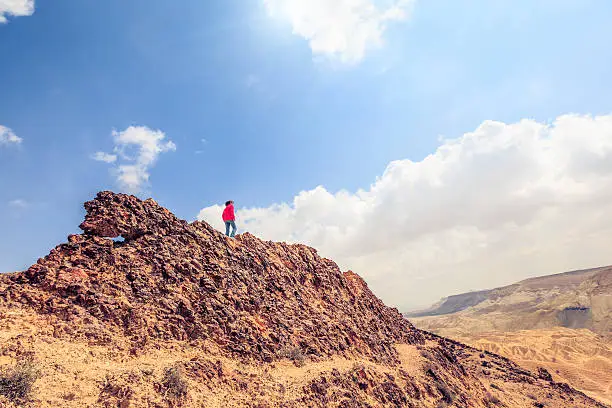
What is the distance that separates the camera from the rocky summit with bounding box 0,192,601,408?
1114 centimetres

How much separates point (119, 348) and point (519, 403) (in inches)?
1264

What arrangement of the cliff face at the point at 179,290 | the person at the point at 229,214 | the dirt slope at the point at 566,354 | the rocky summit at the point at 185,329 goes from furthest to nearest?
the dirt slope at the point at 566,354 → the person at the point at 229,214 → the cliff face at the point at 179,290 → the rocky summit at the point at 185,329

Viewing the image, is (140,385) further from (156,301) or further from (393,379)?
(393,379)

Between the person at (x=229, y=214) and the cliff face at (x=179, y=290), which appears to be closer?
the cliff face at (x=179, y=290)

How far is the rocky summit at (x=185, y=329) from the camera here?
11.1 metres

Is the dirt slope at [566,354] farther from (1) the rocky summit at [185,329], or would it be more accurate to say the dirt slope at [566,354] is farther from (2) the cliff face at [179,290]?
(2) the cliff face at [179,290]

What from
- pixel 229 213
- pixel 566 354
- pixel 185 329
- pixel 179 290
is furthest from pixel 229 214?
pixel 566 354

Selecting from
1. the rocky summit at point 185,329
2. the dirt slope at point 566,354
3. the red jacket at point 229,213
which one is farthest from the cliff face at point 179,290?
the dirt slope at point 566,354

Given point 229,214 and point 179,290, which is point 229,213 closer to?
point 229,214

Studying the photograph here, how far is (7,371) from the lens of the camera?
Result: 378 inches

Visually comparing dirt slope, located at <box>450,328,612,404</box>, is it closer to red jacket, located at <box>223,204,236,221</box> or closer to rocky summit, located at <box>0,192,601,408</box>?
rocky summit, located at <box>0,192,601,408</box>

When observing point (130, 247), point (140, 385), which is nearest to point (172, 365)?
point (140, 385)

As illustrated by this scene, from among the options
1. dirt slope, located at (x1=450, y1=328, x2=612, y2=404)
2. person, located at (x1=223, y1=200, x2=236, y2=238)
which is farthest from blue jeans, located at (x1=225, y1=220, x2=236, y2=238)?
dirt slope, located at (x1=450, y1=328, x2=612, y2=404)

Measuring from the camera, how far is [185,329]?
47.8ft
